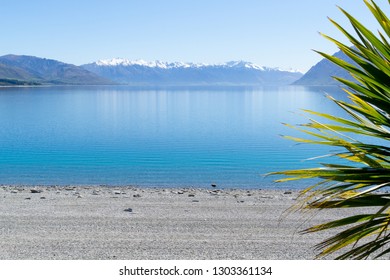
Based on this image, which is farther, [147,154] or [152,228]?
[147,154]

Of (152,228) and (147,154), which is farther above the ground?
(152,228)

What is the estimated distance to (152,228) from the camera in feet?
36.2

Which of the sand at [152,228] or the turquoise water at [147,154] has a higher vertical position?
the sand at [152,228]

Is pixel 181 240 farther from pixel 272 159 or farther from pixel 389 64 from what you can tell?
pixel 272 159

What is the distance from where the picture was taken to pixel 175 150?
33.8 m

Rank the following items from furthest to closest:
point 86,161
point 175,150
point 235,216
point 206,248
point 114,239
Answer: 1. point 175,150
2. point 86,161
3. point 235,216
4. point 114,239
5. point 206,248

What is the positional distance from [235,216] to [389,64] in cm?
966

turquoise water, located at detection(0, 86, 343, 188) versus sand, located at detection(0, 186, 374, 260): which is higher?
sand, located at detection(0, 186, 374, 260)

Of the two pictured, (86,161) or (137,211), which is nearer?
(137,211)

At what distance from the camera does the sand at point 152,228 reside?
9.12 meters

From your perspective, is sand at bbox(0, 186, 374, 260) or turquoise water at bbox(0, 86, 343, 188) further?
turquoise water at bbox(0, 86, 343, 188)

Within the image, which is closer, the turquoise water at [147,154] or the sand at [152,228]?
the sand at [152,228]

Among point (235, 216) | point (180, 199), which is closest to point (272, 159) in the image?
point (180, 199)

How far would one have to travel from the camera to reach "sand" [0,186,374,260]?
9117mm
